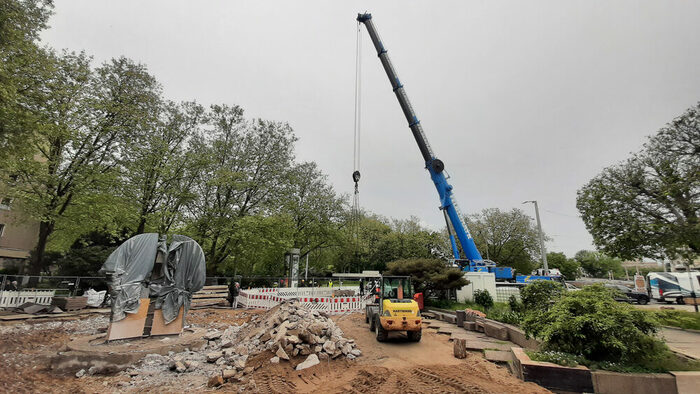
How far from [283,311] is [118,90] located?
16916 millimetres

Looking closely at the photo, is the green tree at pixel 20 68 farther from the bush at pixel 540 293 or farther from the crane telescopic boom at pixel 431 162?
the bush at pixel 540 293

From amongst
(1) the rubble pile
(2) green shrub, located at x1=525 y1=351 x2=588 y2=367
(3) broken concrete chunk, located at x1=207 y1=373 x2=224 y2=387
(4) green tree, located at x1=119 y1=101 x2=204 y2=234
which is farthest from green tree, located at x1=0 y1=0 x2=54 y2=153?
(2) green shrub, located at x1=525 y1=351 x2=588 y2=367

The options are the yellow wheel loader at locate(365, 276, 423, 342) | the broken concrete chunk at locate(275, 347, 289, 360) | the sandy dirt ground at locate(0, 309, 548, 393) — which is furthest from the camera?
the yellow wheel loader at locate(365, 276, 423, 342)


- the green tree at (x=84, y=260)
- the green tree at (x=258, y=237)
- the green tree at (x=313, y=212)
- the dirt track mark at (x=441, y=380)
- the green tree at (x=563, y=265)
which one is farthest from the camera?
the green tree at (x=563, y=265)

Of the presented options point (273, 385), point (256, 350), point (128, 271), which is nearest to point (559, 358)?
point (273, 385)

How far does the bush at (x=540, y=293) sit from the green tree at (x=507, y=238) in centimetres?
3270

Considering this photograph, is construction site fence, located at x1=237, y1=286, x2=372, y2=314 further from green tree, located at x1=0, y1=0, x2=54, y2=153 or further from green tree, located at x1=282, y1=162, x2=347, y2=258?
green tree, located at x1=0, y1=0, x2=54, y2=153

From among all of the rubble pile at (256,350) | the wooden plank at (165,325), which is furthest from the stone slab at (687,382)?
the wooden plank at (165,325)

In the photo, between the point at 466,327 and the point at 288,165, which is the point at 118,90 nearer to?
the point at 288,165

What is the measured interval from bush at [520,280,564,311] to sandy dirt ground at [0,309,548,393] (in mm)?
2793

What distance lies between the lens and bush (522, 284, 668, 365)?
593cm

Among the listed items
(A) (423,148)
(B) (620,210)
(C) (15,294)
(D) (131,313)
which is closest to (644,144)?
(B) (620,210)

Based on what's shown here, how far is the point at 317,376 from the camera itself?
7.27 metres

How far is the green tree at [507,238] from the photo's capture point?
138 ft
